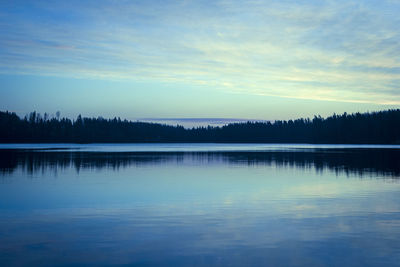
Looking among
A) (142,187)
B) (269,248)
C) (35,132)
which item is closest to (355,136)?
(35,132)

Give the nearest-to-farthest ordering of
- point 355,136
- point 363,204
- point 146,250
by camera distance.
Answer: point 146,250 < point 363,204 < point 355,136

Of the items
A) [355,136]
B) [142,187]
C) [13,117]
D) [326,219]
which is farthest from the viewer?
[13,117]

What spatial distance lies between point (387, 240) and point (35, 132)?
185 metres

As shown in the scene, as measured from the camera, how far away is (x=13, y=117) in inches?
7028

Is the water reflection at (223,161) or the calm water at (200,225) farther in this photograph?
the water reflection at (223,161)

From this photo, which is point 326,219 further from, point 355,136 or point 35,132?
point 35,132

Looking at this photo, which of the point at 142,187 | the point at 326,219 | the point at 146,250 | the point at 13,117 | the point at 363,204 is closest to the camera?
the point at 146,250

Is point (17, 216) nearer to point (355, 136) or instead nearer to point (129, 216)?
point (129, 216)

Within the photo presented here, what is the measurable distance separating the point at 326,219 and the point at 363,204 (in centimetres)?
438

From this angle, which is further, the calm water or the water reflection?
the water reflection

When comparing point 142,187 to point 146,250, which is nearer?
point 146,250

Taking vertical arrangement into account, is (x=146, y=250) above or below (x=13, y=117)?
below

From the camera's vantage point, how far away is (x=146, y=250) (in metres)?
10.8

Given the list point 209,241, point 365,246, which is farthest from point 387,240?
point 209,241
